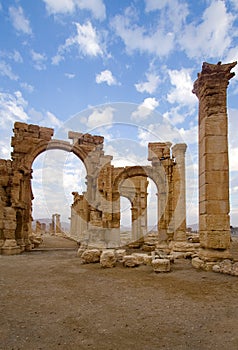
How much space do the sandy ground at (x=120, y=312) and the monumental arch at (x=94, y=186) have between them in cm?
737

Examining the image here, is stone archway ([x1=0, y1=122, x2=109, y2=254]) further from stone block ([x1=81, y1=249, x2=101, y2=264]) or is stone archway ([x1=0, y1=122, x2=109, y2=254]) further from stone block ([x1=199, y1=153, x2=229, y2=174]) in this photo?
stone block ([x1=199, y1=153, x2=229, y2=174])

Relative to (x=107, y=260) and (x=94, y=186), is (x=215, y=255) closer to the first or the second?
(x=107, y=260)

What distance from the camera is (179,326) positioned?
348 cm

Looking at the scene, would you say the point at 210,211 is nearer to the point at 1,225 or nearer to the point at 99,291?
the point at 99,291

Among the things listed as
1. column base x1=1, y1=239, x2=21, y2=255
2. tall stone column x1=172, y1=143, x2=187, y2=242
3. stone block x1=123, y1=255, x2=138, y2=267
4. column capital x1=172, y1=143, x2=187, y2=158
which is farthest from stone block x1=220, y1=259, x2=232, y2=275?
column base x1=1, y1=239, x2=21, y2=255

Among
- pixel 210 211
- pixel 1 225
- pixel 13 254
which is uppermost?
pixel 210 211

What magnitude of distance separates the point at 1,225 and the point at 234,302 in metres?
11.3

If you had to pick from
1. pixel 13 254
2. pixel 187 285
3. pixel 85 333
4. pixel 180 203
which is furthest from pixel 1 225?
pixel 85 333

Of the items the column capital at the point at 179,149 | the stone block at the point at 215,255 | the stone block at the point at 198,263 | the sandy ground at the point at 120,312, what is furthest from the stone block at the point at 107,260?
the column capital at the point at 179,149

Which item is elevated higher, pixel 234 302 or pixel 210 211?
pixel 210 211

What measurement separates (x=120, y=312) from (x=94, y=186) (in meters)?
12.3

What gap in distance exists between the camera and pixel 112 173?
1736 centimetres

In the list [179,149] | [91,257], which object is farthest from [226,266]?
[179,149]

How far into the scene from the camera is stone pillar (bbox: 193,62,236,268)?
7512mm
